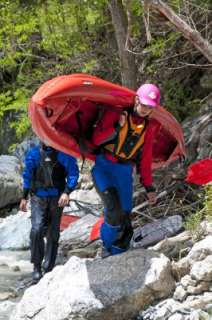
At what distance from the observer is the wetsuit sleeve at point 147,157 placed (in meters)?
6.00

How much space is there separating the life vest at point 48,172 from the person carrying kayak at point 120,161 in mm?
578

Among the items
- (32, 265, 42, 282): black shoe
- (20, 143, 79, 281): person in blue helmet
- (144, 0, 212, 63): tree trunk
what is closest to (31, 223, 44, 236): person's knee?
(20, 143, 79, 281): person in blue helmet

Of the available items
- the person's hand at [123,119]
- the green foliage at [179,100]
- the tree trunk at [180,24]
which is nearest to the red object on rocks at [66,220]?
the green foliage at [179,100]

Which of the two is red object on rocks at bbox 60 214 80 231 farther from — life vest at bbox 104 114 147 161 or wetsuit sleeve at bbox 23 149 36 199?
life vest at bbox 104 114 147 161

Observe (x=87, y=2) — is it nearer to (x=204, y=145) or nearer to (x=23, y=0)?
(x=23, y=0)

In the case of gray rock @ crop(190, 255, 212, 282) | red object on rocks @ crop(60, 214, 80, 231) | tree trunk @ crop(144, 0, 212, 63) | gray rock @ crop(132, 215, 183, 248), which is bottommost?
red object on rocks @ crop(60, 214, 80, 231)

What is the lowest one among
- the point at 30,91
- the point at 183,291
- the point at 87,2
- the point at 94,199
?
the point at 94,199

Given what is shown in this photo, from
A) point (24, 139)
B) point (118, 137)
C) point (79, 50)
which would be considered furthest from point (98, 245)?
point (24, 139)

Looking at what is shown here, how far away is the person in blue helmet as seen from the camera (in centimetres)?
634

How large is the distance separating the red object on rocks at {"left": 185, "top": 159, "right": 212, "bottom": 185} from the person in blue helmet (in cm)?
145

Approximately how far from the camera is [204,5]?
27.6ft

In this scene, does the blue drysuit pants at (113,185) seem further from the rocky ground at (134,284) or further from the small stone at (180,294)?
the small stone at (180,294)

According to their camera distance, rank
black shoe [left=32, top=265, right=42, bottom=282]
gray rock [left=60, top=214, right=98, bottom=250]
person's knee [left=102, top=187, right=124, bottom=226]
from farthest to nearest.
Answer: gray rock [left=60, top=214, right=98, bottom=250] < black shoe [left=32, top=265, right=42, bottom=282] < person's knee [left=102, top=187, right=124, bottom=226]

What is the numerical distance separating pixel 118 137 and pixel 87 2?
5175 millimetres
